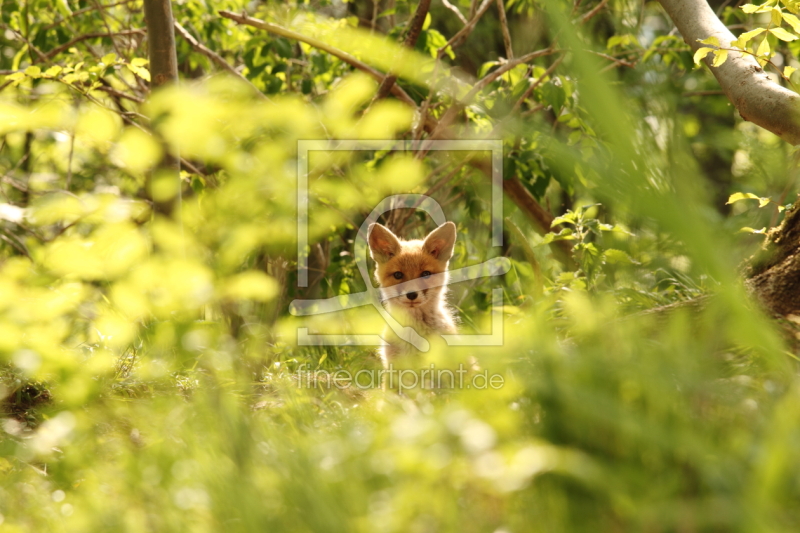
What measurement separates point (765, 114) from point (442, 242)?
299 cm

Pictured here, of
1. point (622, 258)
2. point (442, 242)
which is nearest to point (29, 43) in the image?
point (442, 242)

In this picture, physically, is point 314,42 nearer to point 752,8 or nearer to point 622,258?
point 752,8

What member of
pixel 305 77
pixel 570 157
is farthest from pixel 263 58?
pixel 570 157

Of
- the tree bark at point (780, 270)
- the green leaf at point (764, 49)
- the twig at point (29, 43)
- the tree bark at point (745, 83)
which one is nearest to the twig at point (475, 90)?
the tree bark at point (745, 83)

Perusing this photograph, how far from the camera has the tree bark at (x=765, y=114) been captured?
2.29 meters

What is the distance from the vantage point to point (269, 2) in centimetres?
609

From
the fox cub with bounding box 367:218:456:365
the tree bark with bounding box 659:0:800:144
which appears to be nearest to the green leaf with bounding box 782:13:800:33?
the tree bark with bounding box 659:0:800:144

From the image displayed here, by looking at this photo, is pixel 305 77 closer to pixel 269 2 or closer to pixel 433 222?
pixel 269 2

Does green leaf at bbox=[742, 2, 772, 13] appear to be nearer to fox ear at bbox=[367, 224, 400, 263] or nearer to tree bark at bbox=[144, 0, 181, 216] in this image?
fox ear at bbox=[367, 224, 400, 263]

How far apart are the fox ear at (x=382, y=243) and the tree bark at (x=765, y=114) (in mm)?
2781

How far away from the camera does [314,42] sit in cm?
451

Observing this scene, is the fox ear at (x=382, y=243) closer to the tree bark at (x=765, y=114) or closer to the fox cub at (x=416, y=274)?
the fox cub at (x=416, y=274)

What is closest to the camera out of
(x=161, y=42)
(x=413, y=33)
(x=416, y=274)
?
(x=161, y=42)

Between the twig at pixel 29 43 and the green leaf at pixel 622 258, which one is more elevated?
the twig at pixel 29 43
